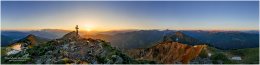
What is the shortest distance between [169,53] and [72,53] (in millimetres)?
5342

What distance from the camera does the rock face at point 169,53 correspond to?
1294 inches

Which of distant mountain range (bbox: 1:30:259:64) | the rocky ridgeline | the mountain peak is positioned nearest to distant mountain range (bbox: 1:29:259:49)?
distant mountain range (bbox: 1:30:259:64)

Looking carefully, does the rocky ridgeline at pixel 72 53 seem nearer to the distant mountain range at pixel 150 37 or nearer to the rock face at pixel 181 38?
the distant mountain range at pixel 150 37

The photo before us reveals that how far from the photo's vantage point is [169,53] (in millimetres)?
34312

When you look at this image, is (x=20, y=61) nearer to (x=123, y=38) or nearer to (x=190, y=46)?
(x=123, y=38)

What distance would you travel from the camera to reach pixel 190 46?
109ft

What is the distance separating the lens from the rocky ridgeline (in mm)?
30812

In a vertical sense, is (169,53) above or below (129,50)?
below

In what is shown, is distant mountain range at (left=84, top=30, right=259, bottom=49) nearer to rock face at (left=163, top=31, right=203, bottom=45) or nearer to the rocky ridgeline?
rock face at (left=163, top=31, right=203, bottom=45)

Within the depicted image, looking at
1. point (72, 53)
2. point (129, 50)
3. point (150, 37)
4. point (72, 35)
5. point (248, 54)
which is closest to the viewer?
point (72, 53)

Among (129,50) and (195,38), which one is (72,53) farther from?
(195,38)

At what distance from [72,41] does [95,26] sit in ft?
4.40

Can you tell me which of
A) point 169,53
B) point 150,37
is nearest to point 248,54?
point 169,53

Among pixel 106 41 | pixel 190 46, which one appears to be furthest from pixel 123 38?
pixel 190 46
